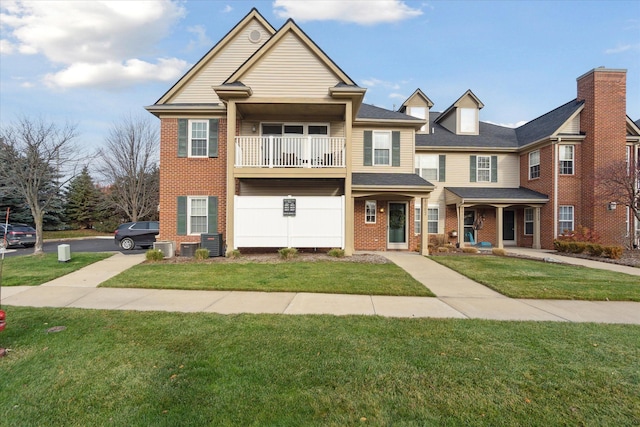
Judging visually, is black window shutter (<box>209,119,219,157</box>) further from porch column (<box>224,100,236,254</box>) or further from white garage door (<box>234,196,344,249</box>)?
white garage door (<box>234,196,344,249</box>)

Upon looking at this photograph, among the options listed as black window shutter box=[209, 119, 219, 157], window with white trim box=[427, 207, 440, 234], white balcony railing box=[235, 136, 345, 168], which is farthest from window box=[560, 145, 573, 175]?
black window shutter box=[209, 119, 219, 157]

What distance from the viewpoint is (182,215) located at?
1357cm

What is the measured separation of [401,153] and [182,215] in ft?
33.3

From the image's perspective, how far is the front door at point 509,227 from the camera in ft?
60.3

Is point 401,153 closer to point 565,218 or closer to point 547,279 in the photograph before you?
point 547,279

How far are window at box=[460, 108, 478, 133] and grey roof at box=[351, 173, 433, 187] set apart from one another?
6.45 m

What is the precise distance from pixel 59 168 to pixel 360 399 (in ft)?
54.9

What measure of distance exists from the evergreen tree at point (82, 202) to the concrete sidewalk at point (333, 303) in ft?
103

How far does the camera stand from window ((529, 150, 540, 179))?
17.0m

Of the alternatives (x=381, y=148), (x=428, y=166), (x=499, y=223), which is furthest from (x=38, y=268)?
(x=499, y=223)

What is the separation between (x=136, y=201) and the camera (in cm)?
3159

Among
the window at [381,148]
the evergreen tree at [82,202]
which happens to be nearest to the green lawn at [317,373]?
the window at [381,148]

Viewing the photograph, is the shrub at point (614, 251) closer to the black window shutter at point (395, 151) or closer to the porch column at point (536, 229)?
the porch column at point (536, 229)

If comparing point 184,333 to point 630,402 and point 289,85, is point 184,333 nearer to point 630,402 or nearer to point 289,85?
point 630,402
